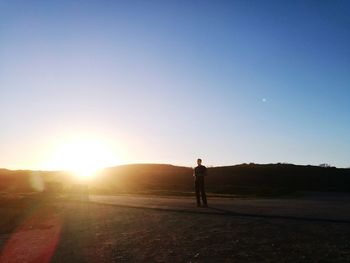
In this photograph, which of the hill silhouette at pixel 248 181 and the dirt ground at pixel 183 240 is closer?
the dirt ground at pixel 183 240

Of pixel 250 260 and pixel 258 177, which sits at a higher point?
pixel 258 177

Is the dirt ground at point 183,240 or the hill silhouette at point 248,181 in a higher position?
the hill silhouette at point 248,181

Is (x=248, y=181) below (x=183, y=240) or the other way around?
the other way around

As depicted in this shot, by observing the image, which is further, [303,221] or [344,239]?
[303,221]

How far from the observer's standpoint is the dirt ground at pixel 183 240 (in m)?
8.63

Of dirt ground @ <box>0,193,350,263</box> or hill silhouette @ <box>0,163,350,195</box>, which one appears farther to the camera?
hill silhouette @ <box>0,163,350,195</box>

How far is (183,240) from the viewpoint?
10672 millimetres

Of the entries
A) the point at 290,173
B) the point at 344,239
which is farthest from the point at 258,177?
the point at 344,239

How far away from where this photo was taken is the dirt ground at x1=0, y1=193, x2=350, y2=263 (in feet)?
28.3

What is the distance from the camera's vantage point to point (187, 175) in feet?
197

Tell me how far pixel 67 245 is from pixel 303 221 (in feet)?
20.1

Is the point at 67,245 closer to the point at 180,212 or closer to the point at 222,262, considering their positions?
the point at 222,262

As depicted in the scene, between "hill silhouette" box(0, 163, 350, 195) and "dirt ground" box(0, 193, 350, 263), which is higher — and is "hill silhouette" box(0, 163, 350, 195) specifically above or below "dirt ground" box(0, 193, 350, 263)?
above

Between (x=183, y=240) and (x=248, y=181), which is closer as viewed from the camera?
(x=183, y=240)
